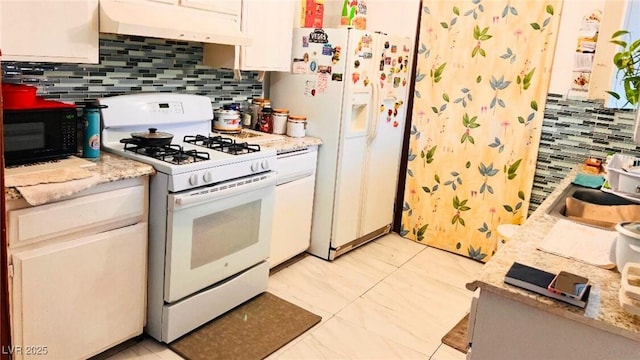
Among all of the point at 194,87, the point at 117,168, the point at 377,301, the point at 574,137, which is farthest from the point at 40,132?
the point at 574,137

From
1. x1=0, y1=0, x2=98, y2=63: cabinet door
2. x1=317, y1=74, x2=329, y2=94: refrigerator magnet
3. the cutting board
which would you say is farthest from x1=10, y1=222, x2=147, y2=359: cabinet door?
the cutting board

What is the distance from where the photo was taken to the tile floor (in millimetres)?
2566

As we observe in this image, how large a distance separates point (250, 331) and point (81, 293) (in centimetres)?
89

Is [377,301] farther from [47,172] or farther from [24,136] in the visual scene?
[24,136]

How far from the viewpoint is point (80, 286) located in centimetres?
210

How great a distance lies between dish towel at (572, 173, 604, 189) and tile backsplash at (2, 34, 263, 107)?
2208 mm

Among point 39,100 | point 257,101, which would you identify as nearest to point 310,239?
point 257,101

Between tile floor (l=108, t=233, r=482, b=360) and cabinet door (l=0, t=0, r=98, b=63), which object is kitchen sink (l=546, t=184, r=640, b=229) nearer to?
tile floor (l=108, t=233, r=482, b=360)

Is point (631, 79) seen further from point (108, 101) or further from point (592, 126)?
point (108, 101)

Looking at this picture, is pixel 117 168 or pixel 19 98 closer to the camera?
pixel 19 98

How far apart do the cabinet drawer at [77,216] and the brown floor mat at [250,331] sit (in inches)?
27.3

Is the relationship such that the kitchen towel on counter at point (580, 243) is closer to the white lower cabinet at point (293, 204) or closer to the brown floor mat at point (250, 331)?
the brown floor mat at point (250, 331)

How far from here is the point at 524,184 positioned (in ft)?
11.6

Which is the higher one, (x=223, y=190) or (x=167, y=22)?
(x=167, y=22)
